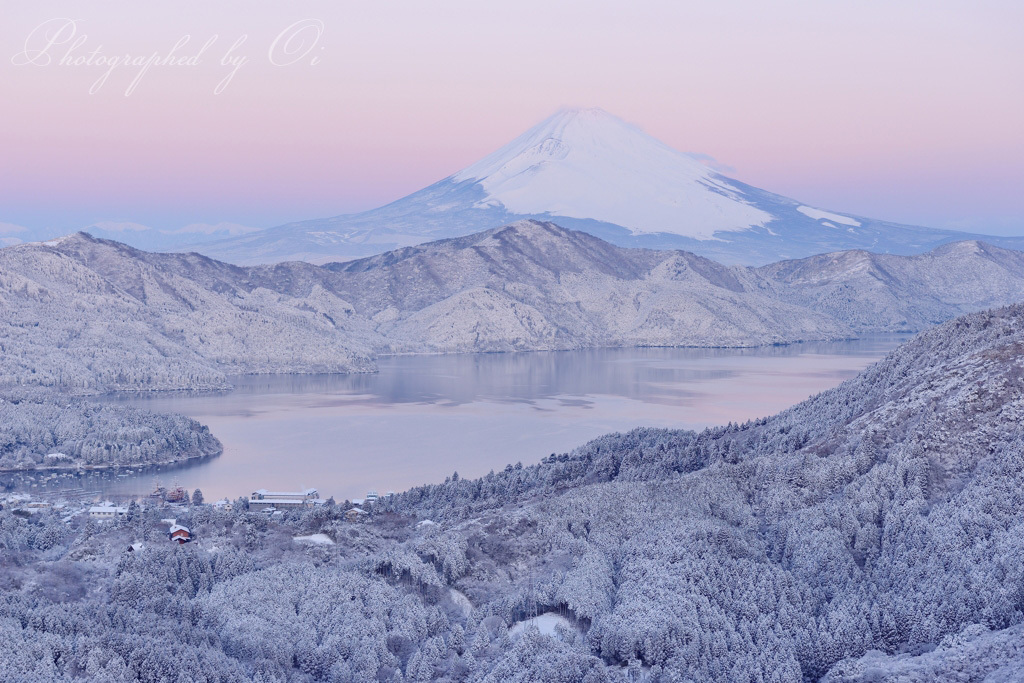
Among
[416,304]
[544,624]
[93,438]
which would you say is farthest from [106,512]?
[416,304]

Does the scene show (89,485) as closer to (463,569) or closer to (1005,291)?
(463,569)

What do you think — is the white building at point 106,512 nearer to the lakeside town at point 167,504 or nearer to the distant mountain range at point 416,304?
the lakeside town at point 167,504

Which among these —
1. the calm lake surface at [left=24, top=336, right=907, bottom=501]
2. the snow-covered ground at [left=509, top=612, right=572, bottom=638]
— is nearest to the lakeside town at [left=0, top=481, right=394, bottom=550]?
the calm lake surface at [left=24, top=336, right=907, bottom=501]

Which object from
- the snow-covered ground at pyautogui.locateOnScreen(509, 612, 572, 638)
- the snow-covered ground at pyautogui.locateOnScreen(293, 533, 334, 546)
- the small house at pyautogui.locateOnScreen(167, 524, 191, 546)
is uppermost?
the small house at pyautogui.locateOnScreen(167, 524, 191, 546)

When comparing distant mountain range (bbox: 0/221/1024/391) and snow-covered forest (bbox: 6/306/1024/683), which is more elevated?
distant mountain range (bbox: 0/221/1024/391)

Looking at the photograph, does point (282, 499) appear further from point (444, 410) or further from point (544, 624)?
point (444, 410)

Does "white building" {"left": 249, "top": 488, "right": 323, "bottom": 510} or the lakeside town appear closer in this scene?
the lakeside town

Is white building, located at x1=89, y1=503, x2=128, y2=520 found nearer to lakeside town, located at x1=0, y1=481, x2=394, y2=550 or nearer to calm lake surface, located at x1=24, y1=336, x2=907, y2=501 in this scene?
lakeside town, located at x1=0, y1=481, x2=394, y2=550
